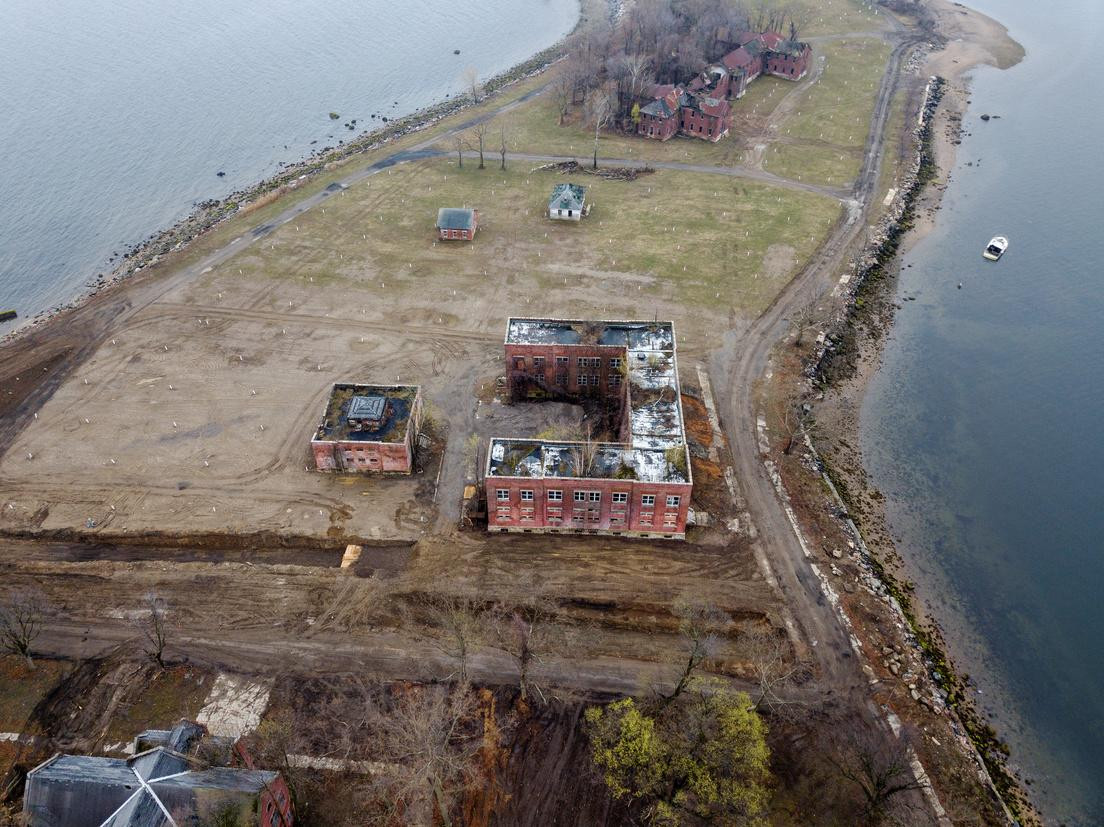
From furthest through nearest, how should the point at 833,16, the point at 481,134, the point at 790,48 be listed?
the point at 833,16 → the point at 790,48 → the point at 481,134

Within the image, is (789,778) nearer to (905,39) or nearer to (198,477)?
(198,477)

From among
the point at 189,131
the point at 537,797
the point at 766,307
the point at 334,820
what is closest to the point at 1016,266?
the point at 766,307

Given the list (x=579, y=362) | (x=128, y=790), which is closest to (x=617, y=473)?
(x=579, y=362)

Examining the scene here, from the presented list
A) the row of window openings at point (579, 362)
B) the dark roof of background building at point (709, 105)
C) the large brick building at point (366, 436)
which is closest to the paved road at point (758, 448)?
→ the row of window openings at point (579, 362)

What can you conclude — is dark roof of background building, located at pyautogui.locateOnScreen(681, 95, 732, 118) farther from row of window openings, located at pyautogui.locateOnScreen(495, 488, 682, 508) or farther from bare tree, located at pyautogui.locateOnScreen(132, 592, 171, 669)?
bare tree, located at pyautogui.locateOnScreen(132, 592, 171, 669)

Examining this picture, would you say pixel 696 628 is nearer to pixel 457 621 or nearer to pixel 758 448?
pixel 457 621

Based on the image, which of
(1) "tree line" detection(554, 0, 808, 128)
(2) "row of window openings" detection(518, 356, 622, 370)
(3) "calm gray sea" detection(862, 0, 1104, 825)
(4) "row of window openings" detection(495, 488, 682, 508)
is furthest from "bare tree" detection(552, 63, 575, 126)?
(4) "row of window openings" detection(495, 488, 682, 508)
